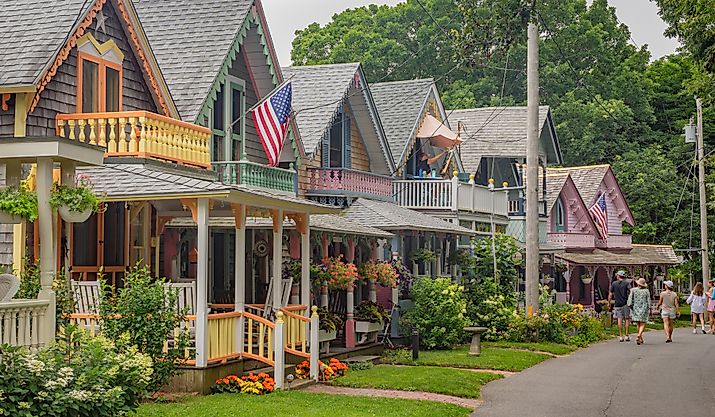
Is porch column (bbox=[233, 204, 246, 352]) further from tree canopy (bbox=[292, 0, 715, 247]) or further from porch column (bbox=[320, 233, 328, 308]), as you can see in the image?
tree canopy (bbox=[292, 0, 715, 247])

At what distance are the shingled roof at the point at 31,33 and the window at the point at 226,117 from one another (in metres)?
5.09

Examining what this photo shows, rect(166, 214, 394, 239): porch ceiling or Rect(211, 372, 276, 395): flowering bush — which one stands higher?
Rect(166, 214, 394, 239): porch ceiling

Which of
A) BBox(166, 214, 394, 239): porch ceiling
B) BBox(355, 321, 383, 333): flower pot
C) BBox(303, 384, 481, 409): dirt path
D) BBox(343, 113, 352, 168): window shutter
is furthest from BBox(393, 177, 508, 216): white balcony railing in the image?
BBox(303, 384, 481, 409): dirt path

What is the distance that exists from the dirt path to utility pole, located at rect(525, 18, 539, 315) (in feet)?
34.9

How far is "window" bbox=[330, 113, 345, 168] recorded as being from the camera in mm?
30750

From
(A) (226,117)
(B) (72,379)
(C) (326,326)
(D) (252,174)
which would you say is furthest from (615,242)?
(B) (72,379)

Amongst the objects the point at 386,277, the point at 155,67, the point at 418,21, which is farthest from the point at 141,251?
the point at 418,21

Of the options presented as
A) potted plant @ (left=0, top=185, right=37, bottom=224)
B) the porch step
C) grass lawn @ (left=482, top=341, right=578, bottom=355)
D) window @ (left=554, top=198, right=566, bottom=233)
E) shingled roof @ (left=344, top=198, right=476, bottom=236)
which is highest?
window @ (left=554, top=198, right=566, bottom=233)

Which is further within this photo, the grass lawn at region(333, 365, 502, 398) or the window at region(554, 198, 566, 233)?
the window at region(554, 198, 566, 233)

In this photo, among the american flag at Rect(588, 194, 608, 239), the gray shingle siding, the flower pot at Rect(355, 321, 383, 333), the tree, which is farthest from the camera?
the american flag at Rect(588, 194, 608, 239)

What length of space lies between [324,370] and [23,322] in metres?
8.62

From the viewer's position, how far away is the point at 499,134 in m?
42.7

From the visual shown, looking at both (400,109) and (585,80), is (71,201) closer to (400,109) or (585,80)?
(400,109)

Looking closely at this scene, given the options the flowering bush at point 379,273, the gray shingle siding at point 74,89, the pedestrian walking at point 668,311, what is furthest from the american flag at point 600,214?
the gray shingle siding at point 74,89
